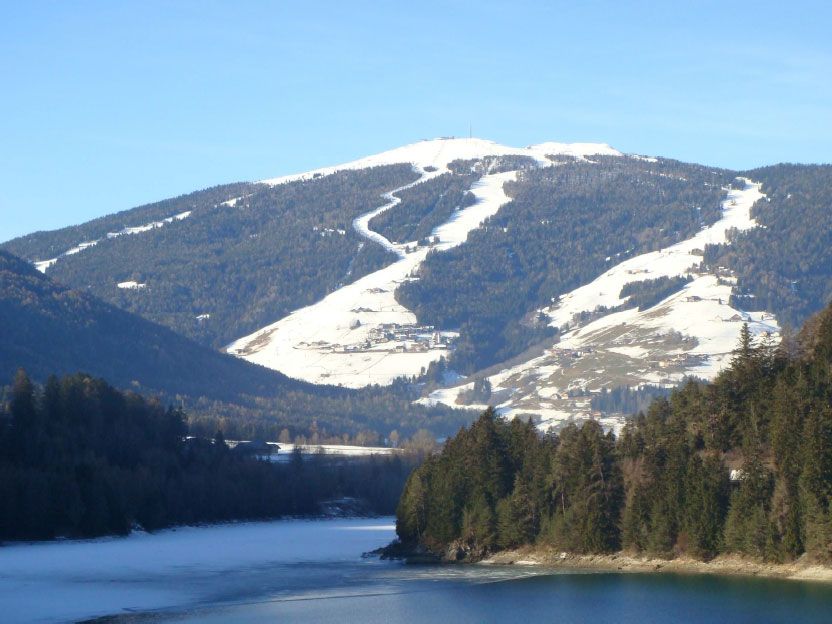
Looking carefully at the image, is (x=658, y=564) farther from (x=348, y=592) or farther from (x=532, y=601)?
(x=348, y=592)

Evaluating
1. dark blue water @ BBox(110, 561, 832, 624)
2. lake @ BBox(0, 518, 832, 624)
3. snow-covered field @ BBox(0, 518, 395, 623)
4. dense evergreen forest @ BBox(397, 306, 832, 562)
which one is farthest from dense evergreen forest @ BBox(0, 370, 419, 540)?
dark blue water @ BBox(110, 561, 832, 624)

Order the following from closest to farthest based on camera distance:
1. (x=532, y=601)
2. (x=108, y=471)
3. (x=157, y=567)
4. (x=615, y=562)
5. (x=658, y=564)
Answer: (x=532, y=601)
(x=658, y=564)
(x=615, y=562)
(x=157, y=567)
(x=108, y=471)

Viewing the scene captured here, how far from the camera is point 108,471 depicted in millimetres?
154375

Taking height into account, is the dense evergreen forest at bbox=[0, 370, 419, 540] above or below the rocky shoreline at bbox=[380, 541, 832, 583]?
above

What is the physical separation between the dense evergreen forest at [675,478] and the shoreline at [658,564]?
0.67 meters

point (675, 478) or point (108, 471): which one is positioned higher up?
point (108, 471)

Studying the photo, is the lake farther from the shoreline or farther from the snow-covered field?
the shoreline

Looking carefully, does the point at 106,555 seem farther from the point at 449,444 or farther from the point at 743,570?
the point at 743,570

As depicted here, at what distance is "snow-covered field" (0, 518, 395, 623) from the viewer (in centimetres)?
9088

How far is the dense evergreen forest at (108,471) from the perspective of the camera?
5458 inches

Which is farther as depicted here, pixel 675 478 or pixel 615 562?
pixel 615 562

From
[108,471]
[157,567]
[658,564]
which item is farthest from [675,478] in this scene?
[108,471]

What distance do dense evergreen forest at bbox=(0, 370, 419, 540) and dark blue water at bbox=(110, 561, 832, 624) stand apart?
41.0 m

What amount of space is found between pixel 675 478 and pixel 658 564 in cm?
639
